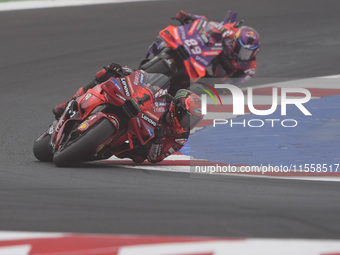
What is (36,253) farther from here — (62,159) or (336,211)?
Answer: (62,159)

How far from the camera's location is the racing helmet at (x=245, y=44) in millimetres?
11078

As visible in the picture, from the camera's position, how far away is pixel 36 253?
15.6ft

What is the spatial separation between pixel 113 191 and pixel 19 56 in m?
7.17

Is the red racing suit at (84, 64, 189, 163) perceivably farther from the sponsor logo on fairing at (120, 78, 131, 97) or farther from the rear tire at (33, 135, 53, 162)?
the rear tire at (33, 135, 53, 162)

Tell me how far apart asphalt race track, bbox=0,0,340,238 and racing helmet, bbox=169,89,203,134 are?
50cm

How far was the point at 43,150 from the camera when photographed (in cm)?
802

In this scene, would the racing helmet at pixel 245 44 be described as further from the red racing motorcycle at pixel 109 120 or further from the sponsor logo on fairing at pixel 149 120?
the sponsor logo on fairing at pixel 149 120

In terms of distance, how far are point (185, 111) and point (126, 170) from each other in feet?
2.64

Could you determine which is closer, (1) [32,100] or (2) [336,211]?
(2) [336,211]

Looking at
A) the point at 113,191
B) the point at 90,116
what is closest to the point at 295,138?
the point at 90,116

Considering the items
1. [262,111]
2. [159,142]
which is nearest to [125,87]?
[159,142]

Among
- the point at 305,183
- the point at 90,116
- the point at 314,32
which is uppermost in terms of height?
the point at 90,116

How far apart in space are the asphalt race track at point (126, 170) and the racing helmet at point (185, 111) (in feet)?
1.63

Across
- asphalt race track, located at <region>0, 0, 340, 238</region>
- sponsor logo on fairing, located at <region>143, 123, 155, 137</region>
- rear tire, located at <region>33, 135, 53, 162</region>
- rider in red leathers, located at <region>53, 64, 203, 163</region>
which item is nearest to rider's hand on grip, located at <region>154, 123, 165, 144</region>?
rider in red leathers, located at <region>53, 64, 203, 163</region>
